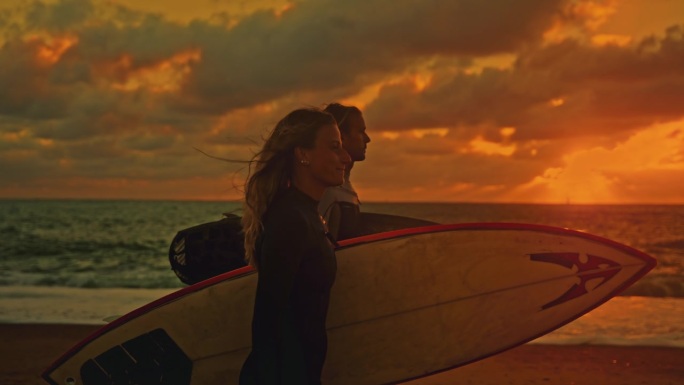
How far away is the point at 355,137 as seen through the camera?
4.11 m

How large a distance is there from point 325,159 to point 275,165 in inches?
7.2

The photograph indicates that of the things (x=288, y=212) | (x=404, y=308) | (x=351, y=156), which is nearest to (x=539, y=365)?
→ (x=404, y=308)

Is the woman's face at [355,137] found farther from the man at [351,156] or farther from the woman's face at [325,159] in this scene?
the woman's face at [325,159]

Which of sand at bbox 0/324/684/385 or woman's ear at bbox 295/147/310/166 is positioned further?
sand at bbox 0/324/684/385

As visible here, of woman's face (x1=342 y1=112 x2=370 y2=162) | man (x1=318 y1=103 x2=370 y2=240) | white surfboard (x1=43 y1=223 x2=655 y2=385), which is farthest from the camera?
white surfboard (x1=43 y1=223 x2=655 y2=385)

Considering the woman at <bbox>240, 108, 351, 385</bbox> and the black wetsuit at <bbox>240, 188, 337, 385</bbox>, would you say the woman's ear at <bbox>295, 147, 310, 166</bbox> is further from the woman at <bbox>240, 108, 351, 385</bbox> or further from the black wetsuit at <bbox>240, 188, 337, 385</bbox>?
the black wetsuit at <bbox>240, 188, 337, 385</bbox>

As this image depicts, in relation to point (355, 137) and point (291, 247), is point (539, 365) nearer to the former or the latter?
point (355, 137)

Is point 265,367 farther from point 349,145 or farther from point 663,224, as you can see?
point 663,224

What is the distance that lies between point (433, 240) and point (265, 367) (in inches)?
83.5

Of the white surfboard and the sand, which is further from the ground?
the white surfboard

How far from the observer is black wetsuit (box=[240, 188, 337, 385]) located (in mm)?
2387

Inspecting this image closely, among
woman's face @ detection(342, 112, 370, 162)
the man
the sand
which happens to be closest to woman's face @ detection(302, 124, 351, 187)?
the man

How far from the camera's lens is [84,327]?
9.20 meters

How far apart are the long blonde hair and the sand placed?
12.5 feet
